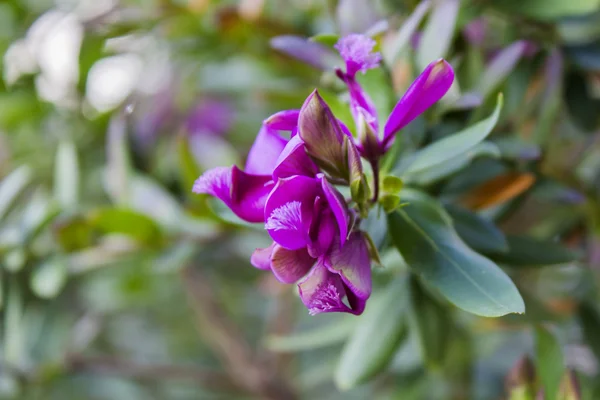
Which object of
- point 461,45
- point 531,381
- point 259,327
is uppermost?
point 461,45

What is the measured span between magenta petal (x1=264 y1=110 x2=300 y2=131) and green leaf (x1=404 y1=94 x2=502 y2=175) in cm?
9

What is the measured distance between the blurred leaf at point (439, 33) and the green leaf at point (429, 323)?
0.69 ft

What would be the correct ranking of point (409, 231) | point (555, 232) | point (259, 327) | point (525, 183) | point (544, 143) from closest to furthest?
point (409, 231)
point (525, 183)
point (544, 143)
point (555, 232)
point (259, 327)

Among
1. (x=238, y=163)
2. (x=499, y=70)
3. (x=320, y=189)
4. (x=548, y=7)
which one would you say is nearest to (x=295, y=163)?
(x=320, y=189)

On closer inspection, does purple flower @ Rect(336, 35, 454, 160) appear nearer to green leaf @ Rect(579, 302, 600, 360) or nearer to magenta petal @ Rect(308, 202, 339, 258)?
magenta petal @ Rect(308, 202, 339, 258)

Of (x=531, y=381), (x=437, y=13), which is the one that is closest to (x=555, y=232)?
(x=531, y=381)

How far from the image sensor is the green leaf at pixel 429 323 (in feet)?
1.87

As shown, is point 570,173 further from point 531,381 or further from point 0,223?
point 0,223

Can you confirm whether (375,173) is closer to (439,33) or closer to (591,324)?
(439,33)

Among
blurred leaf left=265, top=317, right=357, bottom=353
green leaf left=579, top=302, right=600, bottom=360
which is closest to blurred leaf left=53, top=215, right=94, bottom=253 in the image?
blurred leaf left=265, top=317, right=357, bottom=353

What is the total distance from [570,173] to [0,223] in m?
0.75

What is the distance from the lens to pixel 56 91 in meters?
0.93

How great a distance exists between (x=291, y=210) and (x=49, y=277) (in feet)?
1.58

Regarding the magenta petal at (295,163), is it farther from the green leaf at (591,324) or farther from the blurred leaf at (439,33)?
the green leaf at (591,324)
